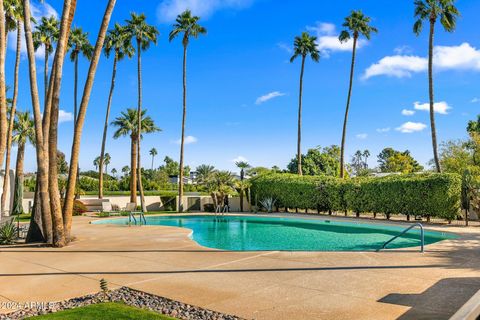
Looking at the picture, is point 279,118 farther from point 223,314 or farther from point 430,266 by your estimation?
point 223,314

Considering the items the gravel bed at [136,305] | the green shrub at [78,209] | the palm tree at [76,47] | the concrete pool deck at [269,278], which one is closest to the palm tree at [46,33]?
the palm tree at [76,47]

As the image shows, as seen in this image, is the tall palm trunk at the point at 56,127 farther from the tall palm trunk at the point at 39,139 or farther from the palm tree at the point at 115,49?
the palm tree at the point at 115,49

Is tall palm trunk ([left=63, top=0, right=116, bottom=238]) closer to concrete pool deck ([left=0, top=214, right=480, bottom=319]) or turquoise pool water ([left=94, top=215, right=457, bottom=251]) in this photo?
concrete pool deck ([left=0, top=214, right=480, bottom=319])

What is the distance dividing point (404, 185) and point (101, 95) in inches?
1110

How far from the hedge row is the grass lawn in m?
17.6

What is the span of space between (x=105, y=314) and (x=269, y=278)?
10.2 feet

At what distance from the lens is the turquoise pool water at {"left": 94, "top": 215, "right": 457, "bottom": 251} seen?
1290 centimetres

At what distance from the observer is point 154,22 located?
29734mm

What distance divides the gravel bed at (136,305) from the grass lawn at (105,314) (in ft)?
0.86

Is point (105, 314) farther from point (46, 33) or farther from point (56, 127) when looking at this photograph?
point (46, 33)

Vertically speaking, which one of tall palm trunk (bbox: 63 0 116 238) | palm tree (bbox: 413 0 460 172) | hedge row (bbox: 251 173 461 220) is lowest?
hedge row (bbox: 251 173 461 220)

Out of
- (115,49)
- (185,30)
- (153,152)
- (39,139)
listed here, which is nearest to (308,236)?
(39,139)

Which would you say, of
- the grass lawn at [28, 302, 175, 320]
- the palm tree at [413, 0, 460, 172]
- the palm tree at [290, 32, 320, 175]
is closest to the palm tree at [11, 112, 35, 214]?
the palm tree at [290, 32, 320, 175]

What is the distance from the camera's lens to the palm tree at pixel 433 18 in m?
23.1
